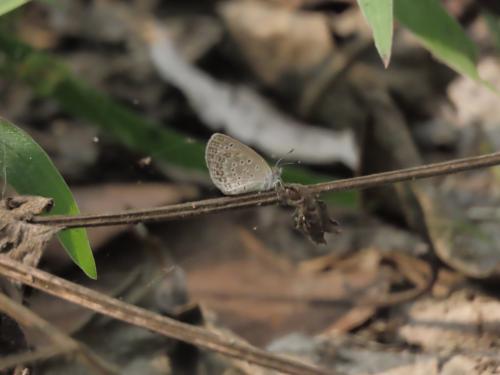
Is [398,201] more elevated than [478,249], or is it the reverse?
[398,201]

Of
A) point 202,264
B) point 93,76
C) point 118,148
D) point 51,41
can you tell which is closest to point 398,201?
point 202,264

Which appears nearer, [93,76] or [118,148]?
[118,148]

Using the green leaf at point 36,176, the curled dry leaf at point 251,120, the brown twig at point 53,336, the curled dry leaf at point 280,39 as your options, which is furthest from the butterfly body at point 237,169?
the curled dry leaf at point 280,39

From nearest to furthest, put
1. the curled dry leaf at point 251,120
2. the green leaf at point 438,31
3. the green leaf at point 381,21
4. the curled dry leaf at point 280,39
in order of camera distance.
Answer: the green leaf at point 381,21 → the green leaf at point 438,31 → the curled dry leaf at point 251,120 → the curled dry leaf at point 280,39

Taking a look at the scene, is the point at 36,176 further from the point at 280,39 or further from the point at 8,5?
the point at 280,39

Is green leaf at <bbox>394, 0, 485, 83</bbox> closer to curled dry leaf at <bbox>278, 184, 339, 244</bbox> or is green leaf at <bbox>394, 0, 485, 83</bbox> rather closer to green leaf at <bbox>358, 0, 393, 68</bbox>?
green leaf at <bbox>358, 0, 393, 68</bbox>

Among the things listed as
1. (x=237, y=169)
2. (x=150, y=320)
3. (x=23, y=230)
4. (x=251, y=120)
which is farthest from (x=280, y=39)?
(x=150, y=320)

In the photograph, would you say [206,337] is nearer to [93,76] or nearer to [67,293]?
[67,293]

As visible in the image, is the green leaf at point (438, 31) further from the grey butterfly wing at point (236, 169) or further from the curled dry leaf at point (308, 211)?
the curled dry leaf at point (308, 211)
